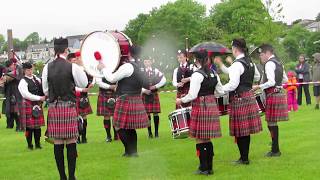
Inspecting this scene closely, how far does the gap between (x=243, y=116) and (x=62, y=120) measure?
252 cm

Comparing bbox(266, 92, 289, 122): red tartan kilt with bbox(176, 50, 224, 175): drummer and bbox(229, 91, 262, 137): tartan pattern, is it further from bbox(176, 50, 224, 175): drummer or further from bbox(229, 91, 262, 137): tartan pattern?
bbox(176, 50, 224, 175): drummer

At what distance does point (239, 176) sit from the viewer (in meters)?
6.53

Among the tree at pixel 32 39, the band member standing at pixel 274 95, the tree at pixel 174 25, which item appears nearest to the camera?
the band member standing at pixel 274 95

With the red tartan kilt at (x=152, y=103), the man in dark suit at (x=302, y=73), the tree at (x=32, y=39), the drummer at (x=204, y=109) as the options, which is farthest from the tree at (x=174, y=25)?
the tree at (x=32, y=39)

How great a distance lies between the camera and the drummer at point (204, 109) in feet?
21.2

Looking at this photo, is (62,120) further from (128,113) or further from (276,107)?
(276,107)

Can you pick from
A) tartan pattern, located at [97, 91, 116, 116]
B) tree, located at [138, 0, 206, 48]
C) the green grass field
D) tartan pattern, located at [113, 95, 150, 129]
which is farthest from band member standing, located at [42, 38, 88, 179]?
tree, located at [138, 0, 206, 48]

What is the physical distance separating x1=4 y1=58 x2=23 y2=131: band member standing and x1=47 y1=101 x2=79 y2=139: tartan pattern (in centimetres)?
711

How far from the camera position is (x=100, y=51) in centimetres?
766

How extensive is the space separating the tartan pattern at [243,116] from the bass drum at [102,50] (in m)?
1.86

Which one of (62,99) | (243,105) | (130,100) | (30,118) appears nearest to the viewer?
(62,99)

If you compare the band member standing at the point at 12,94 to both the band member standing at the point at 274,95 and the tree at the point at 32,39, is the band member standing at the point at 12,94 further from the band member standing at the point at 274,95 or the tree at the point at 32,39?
the tree at the point at 32,39

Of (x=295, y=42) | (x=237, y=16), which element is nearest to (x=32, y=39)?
(x=295, y=42)

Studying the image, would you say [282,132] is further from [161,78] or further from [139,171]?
[139,171]
